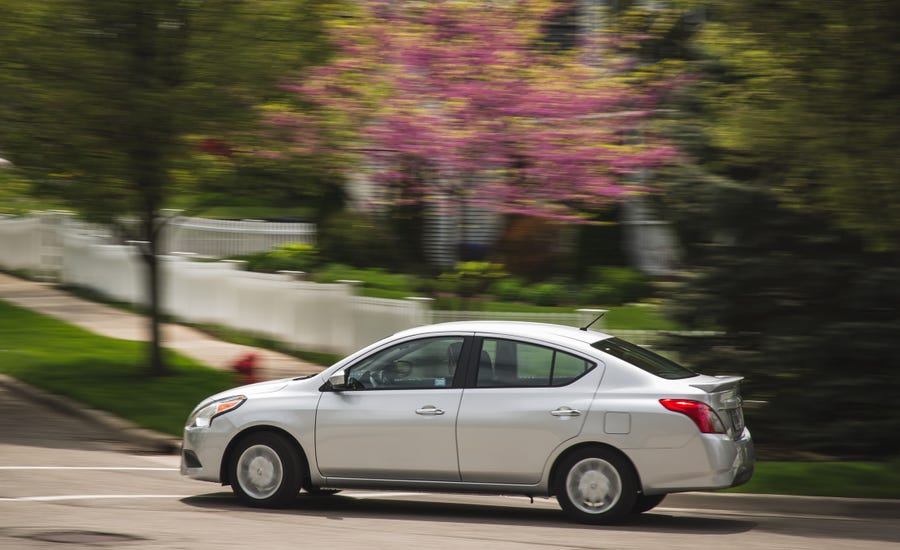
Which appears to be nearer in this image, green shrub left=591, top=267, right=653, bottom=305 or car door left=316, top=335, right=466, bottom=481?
car door left=316, top=335, right=466, bottom=481

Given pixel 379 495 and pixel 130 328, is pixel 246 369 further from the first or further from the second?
pixel 130 328

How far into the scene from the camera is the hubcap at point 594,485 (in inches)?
354

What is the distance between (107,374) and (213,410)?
6.73 m

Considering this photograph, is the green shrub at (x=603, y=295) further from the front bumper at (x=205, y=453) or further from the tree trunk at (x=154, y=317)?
the front bumper at (x=205, y=453)

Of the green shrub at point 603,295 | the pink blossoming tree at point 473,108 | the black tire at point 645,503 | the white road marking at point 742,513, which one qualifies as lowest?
the white road marking at point 742,513

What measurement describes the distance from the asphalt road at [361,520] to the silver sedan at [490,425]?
0.29 metres

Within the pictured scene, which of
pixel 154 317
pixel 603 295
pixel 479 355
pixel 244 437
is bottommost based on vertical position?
pixel 244 437

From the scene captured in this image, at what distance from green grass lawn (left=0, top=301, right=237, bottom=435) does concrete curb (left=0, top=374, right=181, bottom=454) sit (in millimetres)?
108

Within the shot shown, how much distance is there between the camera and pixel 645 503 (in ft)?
31.1

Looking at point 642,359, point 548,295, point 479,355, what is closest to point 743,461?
point 642,359

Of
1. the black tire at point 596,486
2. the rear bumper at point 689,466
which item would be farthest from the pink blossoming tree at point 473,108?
the rear bumper at point 689,466

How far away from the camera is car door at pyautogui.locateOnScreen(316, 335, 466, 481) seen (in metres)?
9.30

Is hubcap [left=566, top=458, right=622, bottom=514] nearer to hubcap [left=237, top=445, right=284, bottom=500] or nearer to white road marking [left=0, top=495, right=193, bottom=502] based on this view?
hubcap [left=237, top=445, right=284, bottom=500]

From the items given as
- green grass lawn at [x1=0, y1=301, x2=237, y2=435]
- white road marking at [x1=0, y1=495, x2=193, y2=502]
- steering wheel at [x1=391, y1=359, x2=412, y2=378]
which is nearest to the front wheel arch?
white road marking at [x1=0, y1=495, x2=193, y2=502]
